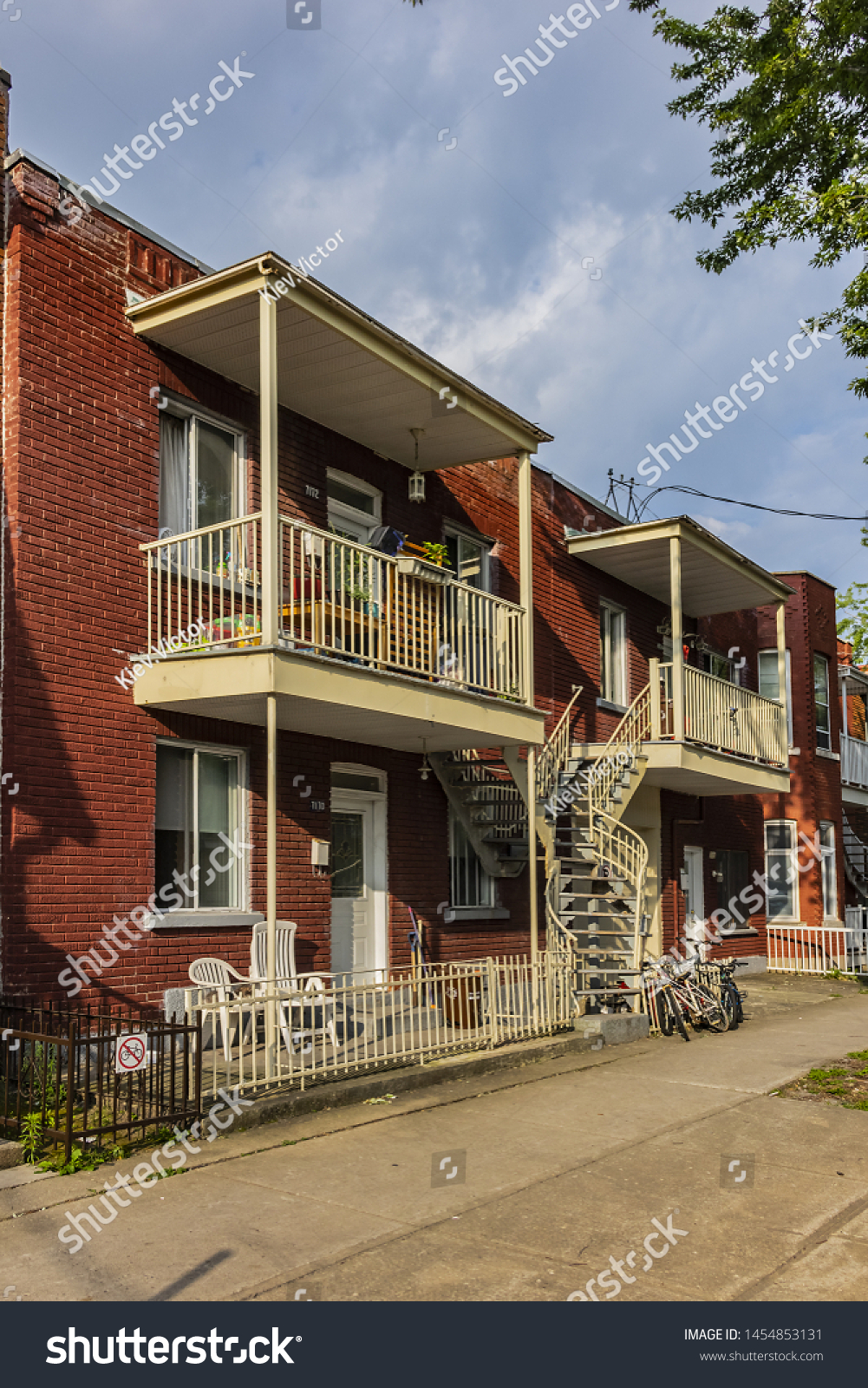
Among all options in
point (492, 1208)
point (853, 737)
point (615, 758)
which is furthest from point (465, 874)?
point (853, 737)

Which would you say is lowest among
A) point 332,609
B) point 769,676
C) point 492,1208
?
point 492,1208

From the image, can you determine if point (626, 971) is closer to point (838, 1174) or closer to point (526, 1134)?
point (526, 1134)

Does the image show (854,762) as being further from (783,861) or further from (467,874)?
(467,874)

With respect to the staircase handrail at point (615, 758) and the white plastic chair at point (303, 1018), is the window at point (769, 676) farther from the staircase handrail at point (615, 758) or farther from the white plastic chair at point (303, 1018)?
the white plastic chair at point (303, 1018)

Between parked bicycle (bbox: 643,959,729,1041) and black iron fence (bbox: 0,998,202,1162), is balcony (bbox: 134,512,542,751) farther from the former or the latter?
parked bicycle (bbox: 643,959,729,1041)

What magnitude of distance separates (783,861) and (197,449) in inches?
666

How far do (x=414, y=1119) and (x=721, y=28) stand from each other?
1154 centimetres

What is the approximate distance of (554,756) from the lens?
15.4 metres

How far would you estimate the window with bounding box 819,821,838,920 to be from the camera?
81.2 feet

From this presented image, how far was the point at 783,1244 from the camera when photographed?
18.7ft

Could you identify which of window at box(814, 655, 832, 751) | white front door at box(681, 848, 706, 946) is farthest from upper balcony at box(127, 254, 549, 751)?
window at box(814, 655, 832, 751)

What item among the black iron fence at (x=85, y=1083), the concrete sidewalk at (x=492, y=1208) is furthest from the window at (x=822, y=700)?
the black iron fence at (x=85, y=1083)

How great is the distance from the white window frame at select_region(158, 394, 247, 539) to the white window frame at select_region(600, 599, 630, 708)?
26.4 ft
